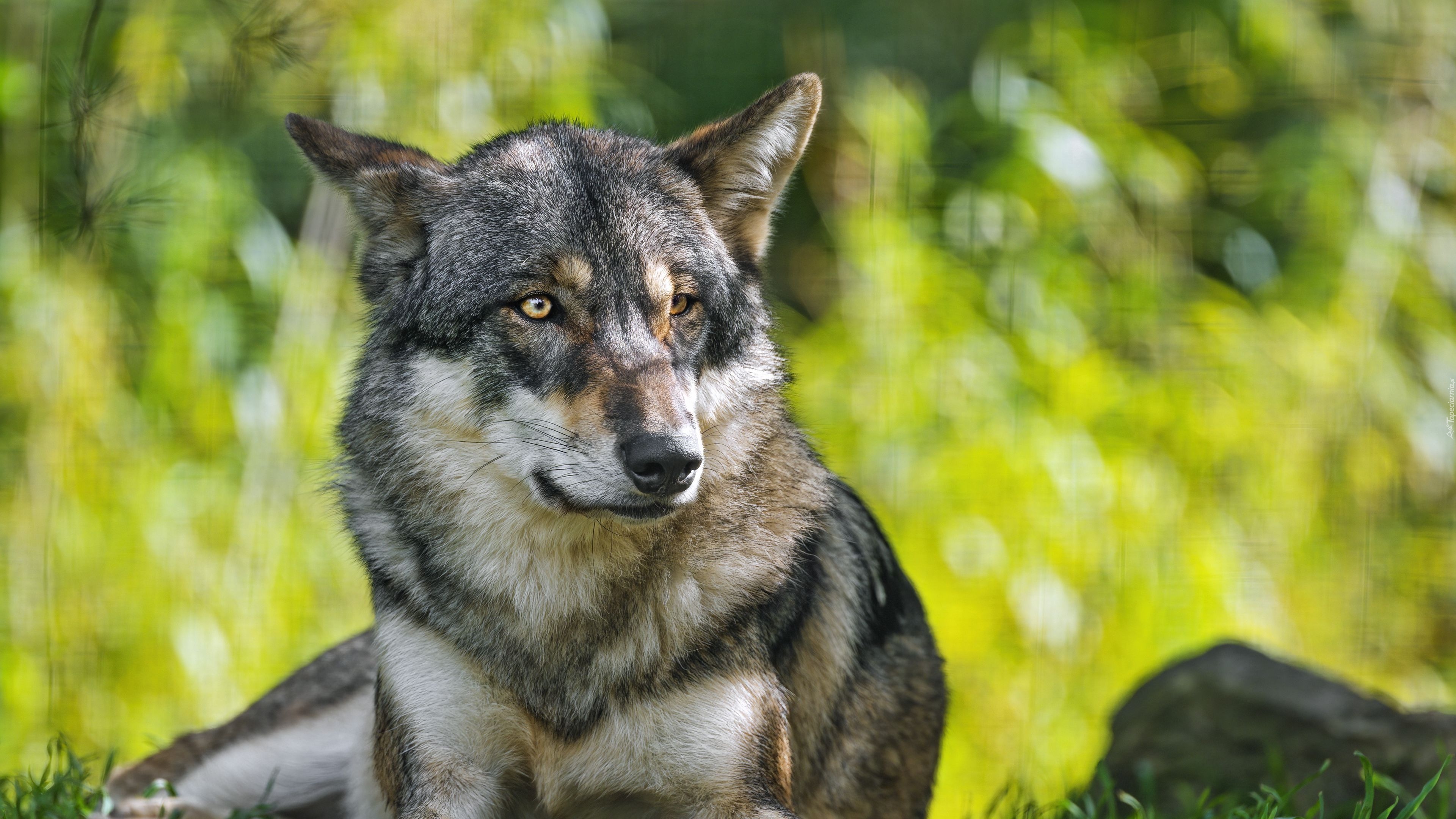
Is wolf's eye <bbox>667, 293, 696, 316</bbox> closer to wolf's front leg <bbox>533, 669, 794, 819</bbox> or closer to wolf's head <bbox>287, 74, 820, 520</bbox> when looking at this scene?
wolf's head <bbox>287, 74, 820, 520</bbox>

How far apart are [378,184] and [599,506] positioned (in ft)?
3.22

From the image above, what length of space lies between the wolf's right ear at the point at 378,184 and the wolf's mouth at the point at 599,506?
69cm

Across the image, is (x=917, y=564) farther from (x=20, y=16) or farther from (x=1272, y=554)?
(x=20, y=16)

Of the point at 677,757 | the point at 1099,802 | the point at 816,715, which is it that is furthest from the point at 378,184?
the point at 1099,802

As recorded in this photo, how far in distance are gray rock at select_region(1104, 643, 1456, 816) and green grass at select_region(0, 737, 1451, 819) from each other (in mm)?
77

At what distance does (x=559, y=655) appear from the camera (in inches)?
110

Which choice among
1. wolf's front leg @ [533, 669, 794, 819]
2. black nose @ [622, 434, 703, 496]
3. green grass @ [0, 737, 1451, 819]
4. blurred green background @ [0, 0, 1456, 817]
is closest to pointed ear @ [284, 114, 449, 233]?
black nose @ [622, 434, 703, 496]

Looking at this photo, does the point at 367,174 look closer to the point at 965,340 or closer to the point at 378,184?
the point at 378,184

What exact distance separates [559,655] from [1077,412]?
3.73m

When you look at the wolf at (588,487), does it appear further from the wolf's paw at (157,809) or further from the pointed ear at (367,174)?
the wolf's paw at (157,809)

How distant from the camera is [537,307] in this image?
2.71 meters

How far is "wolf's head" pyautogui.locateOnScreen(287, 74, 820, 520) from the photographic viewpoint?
2.55 metres

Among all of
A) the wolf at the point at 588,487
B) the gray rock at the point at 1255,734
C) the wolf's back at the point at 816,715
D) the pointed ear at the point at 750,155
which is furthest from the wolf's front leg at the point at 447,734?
the gray rock at the point at 1255,734

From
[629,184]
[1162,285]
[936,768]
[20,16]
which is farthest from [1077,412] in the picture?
[20,16]
